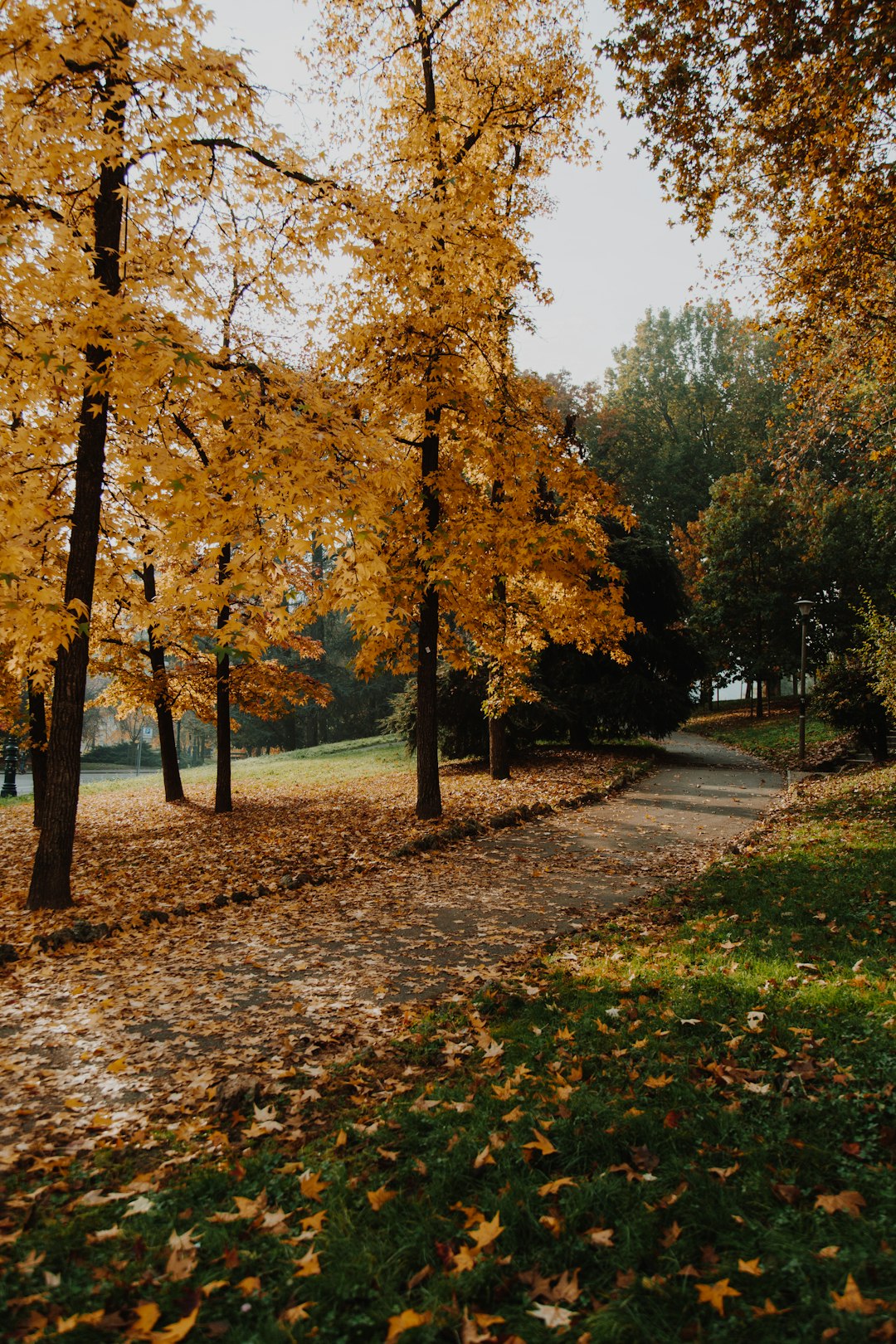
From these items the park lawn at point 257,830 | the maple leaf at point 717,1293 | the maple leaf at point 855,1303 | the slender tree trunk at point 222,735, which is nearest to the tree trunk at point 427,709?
the park lawn at point 257,830

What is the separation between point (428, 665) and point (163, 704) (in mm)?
5905

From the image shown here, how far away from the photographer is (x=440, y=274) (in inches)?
Result: 372

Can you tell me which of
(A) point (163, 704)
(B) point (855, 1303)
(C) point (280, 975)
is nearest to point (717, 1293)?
(B) point (855, 1303)

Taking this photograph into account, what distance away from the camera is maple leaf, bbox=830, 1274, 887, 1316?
82.7 inches

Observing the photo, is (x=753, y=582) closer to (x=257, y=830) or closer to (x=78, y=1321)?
(x=257, y=830)

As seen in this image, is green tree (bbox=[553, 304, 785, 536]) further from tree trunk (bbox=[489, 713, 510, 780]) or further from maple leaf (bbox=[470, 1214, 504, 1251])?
maple leaf (bbox=[470, 1214, 504, 1251])

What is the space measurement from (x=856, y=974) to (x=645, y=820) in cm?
706

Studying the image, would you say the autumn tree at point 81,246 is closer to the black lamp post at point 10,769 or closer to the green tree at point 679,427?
the black lamp post at point 10,769

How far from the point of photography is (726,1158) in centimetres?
285

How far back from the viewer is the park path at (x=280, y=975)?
3984 millimetres

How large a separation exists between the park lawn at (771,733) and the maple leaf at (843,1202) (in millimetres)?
14581

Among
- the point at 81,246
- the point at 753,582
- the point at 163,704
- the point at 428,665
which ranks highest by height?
the point at 753,582

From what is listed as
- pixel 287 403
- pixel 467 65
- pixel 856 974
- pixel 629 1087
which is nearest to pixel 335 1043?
pixel 629 1087

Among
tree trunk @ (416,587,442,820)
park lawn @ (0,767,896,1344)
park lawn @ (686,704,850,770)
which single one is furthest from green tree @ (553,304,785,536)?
park lawn @ (0,767,896,1344)
